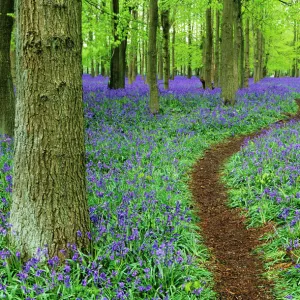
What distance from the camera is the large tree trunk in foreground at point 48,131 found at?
316 cm

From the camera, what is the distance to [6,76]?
27.2 feet

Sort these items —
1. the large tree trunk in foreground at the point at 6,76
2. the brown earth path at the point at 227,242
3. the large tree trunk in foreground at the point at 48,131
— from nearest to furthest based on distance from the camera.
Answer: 1. the large tree trunk in foreground at the point at 48,131
2. the brown earth path at the point at 227,242
3. the large tree trunk in foreground at the point at 6,76

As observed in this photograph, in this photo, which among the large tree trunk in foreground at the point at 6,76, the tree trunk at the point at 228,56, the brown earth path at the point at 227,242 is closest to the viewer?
the brown earth path at the point at 227,242

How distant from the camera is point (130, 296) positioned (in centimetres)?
323

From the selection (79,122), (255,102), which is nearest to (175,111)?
(255,102)

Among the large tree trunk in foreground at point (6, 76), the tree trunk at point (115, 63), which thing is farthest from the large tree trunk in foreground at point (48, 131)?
the tree trunk at point (115, 63)

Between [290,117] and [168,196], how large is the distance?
1097cm

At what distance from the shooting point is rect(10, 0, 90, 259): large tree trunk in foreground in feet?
10.4

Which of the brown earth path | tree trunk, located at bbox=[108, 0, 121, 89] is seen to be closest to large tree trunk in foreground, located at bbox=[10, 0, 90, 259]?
the brown earth path

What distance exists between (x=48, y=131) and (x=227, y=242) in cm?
304

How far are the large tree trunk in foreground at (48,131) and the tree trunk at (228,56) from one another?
11.2m

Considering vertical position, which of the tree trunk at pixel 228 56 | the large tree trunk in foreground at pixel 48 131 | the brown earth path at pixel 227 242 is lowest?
the brown earth path at pixel 227 242

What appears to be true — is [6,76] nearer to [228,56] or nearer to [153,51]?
[153,51]

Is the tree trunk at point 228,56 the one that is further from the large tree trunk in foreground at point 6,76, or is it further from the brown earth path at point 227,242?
the large tree trunk in foreground at point 6,76
